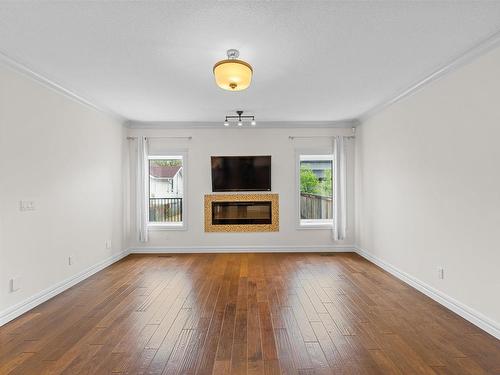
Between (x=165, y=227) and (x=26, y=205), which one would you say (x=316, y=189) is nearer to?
(x=165, y=227)

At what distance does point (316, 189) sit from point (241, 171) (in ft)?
5.45

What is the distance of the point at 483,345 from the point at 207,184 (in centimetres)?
462

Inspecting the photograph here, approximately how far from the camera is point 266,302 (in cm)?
316

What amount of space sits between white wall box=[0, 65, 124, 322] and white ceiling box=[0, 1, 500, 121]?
0.43 meters

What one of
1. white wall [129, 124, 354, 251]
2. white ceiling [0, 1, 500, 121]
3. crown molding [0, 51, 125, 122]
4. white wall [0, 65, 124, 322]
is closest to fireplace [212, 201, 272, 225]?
white wall [129, 124, 354, 251]

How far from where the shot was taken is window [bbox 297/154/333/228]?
18.8 feet

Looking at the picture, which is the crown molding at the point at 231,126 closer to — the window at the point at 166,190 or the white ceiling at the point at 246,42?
the window at the point at 166,190

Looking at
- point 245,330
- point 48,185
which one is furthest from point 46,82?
point 245,330

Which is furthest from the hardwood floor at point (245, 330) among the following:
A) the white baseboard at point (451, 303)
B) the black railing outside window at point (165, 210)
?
the black railing outside window at point (165, 210)

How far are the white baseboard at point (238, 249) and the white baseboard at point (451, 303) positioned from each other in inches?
50.2

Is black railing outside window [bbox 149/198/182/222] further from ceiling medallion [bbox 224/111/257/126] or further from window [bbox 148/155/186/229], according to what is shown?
ceiling medallion [bbox 224/111/257/126]

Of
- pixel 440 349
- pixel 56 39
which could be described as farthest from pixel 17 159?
pixel 440 349

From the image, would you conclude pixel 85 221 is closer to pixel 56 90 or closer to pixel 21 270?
pixel 21 270

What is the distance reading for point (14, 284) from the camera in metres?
2.85
